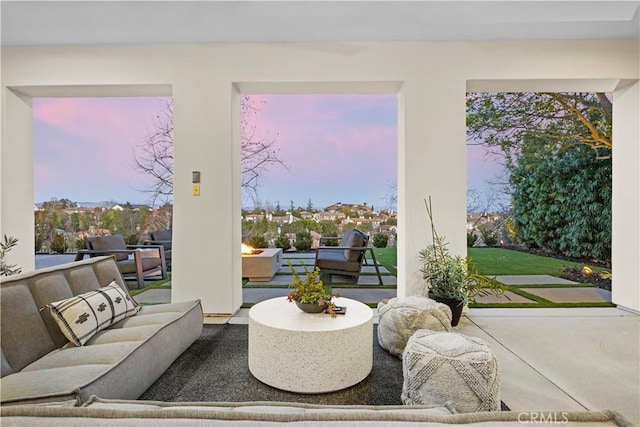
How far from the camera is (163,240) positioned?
5.50 metres

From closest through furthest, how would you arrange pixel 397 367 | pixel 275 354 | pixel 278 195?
pixel 275 354, pixel 397 367, pixel 278 195

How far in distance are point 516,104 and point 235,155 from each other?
4.34 metres

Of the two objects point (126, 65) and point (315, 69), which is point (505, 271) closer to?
point (315, 69)

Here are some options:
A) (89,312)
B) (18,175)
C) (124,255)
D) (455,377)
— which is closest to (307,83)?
(89,312)

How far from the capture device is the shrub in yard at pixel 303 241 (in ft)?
20.8

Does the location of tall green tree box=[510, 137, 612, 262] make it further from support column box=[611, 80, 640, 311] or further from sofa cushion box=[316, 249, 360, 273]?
sofa cushion box=[316, 249, 360, 273]

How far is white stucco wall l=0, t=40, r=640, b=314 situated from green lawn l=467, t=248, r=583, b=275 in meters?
1.99

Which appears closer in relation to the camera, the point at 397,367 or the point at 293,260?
the point at 397,367

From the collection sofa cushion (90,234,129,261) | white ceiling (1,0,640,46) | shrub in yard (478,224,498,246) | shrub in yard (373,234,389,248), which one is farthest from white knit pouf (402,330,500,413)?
shrub in yard (478,224,498,246)

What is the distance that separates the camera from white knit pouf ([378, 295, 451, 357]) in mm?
2361

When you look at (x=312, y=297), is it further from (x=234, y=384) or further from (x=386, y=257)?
(x=386, y=257)

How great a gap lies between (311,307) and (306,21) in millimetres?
2654

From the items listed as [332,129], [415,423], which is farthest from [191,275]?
[332,129]

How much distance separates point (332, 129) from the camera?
20.4ft
